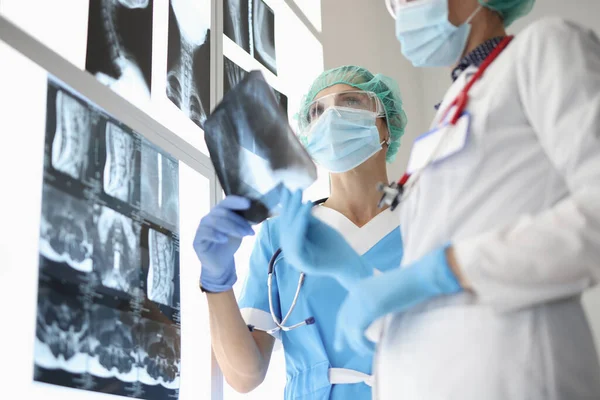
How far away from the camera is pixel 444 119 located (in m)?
1.18

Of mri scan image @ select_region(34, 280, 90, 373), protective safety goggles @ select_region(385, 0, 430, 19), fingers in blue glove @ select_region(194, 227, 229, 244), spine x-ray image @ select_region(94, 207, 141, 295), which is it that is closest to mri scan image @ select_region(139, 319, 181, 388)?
spine x-ray image @ select_region(94, 207, 141, 295)

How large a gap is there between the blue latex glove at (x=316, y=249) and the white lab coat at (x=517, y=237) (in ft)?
0.37

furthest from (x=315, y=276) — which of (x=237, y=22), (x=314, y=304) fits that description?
(x=237, y=22)

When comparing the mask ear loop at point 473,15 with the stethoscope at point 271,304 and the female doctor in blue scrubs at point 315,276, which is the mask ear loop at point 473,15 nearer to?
the female doctor in blue scrubs at point 315,276

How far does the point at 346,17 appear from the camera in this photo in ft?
11.5

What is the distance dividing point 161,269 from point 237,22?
44.8 inches

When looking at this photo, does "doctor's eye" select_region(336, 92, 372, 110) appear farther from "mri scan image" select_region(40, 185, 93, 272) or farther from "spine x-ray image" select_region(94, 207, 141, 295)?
"mri scan image" select_region(40, 185, 93, 272)

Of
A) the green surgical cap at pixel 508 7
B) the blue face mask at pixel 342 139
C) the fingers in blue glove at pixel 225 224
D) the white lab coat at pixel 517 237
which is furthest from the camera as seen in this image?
the blue face mask at pixel 342 139

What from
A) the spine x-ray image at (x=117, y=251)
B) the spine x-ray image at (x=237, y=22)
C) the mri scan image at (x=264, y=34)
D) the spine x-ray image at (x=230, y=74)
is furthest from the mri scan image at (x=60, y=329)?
the mri scan image at (x=264, y=34)

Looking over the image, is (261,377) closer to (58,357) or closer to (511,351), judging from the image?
(58,357)

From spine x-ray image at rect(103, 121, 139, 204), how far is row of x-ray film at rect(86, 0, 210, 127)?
4.9 inches

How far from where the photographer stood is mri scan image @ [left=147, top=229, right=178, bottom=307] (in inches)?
75.4

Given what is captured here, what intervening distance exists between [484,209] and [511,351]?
0.71 feet

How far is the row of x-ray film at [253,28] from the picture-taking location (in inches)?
104
